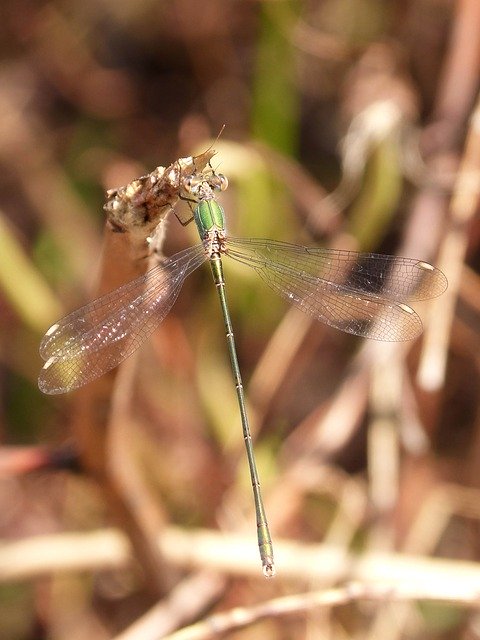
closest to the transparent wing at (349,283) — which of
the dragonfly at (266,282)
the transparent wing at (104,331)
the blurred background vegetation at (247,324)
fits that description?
the dragonfly at (266,282)

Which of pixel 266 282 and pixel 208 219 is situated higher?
pixel 208 219

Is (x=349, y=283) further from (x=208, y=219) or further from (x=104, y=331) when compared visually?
(x=104, y=331)

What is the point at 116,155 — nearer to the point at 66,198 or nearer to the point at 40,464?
the point at 66,198

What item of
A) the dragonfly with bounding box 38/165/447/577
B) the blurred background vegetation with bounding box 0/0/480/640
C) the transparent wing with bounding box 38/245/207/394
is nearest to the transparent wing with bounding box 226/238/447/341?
the dragonfly with bounding box 38/165/447/577

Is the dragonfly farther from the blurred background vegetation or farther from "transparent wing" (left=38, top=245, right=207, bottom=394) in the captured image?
the blurred background vegetation

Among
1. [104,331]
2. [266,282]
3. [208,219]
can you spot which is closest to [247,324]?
[266,282]

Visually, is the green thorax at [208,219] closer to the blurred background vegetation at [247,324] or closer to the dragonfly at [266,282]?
the dragonfly at [266,282]
